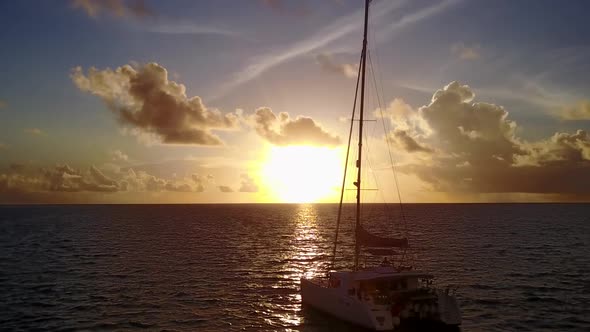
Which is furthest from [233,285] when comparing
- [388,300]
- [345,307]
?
[388,300]

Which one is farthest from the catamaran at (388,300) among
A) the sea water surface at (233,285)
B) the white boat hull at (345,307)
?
the sea water surface at (233,285)

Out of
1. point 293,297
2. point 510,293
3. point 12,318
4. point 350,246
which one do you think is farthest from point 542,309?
point 350,246

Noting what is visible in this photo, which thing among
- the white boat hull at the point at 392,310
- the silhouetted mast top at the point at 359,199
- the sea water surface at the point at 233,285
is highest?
the silhouetted mast top at the point at 359,199

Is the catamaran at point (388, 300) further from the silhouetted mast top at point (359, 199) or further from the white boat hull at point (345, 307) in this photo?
the silhouetted mast top at point (359, 199)

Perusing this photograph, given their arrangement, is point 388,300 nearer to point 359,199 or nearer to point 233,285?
point 359,199

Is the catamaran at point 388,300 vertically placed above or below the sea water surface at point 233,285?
above

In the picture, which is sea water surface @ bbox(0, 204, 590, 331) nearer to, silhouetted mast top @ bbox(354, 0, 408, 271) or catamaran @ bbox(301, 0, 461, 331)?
catamaran @ bbox(301, 0, 461, 331)

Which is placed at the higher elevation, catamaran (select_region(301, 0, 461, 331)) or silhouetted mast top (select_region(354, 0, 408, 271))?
silhouetted mast top (select_region(354, 0, 408, 271))

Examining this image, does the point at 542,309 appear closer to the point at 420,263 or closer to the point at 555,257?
the point at 420,263

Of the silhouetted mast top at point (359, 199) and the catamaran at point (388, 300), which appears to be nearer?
the catamaran at point (388, 300)

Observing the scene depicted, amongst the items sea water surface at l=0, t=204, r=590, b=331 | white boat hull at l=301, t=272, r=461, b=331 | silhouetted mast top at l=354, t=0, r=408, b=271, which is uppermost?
silhouetted mast top at l=354, t=0, r=408, b=271

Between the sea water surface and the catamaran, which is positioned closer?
the catamaran

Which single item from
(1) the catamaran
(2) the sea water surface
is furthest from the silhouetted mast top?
(2) the sea water surface

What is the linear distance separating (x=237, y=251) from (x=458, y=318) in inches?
1789
